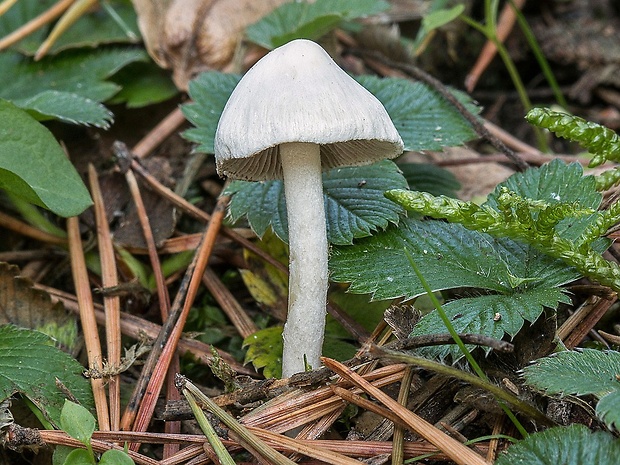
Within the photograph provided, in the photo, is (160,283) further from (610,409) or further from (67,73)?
(610,409)

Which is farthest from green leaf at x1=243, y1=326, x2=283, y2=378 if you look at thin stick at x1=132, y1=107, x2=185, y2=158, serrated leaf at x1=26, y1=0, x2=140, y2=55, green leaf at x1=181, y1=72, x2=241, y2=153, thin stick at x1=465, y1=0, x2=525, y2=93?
thin stick at x1=465, y1=0, x2=525, y2=93

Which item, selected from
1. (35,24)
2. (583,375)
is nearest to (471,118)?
(583,375)

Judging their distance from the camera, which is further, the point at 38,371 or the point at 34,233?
the point at 34,233

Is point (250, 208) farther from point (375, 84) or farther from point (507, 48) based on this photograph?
point (507, 48)

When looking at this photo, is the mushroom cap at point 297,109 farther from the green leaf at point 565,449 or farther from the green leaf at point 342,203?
the green leaf at point 565,449

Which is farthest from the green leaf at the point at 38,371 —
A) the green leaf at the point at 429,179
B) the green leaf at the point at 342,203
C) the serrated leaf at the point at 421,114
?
the green leaf at the point at 429,179

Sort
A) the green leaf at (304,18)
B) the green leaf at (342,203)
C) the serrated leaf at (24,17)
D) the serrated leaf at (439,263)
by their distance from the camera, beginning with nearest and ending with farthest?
1. the serrated leaf at (439,263)
2. the green leaf at (342,203)
3. the green leaf at (304,18)
4. the serrated leaf at (24,17)

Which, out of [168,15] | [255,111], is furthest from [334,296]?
[168,15]
